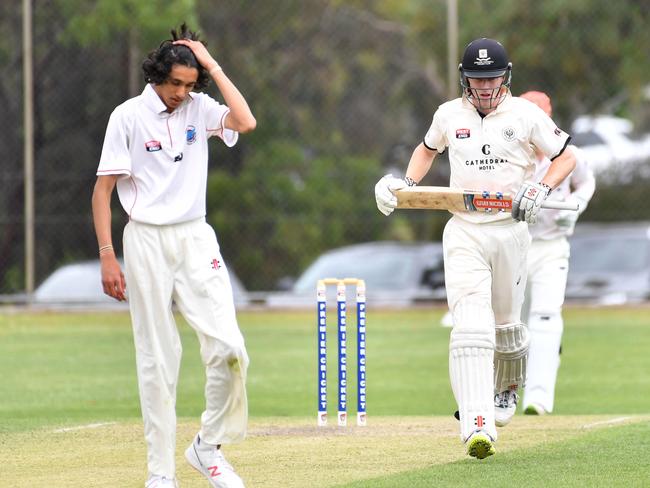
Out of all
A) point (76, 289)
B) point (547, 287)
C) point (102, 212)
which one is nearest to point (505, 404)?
point (547, 287)

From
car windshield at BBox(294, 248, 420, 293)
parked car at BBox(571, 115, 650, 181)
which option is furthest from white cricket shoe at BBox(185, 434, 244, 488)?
parked car at BBox(571, 115, 650, 181)

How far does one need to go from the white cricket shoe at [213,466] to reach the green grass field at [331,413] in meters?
0.31

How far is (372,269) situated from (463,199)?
1337 centimetres

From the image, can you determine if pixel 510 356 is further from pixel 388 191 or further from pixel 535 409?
pixel 535 409

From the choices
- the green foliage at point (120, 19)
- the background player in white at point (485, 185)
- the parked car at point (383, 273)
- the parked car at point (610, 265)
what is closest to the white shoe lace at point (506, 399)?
the background player in white at point (485, 185)

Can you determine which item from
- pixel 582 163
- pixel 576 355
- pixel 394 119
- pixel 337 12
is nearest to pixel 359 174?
pixel 394 119

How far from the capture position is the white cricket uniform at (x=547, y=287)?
405 inches

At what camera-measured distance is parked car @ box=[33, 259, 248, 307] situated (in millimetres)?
20891

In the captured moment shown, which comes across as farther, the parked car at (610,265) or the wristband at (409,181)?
the parked car at (610,265)

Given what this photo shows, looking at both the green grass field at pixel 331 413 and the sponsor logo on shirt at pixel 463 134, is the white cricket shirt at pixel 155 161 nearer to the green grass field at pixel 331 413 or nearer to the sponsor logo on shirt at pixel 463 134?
the green grass field at pixel 331 413

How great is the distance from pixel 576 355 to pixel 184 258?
9.17 metres

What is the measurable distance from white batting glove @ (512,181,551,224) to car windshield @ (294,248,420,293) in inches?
515

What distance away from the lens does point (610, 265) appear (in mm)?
21281

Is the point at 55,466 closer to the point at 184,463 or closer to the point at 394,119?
the point at 184,463
